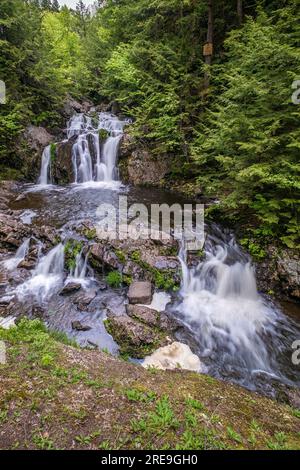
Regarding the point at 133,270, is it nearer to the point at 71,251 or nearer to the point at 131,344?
Answer: the point at 71,251

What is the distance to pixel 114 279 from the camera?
679cm

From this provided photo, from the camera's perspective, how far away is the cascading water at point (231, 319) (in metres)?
5.00

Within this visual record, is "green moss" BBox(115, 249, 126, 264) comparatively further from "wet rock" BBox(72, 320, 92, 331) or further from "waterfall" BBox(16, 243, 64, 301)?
"wet rock" BBox(72, 320, 92, 331)

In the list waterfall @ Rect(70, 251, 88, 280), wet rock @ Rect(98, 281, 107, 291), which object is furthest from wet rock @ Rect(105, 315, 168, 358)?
waterfall @ Rect(70, 251, 88, 280)

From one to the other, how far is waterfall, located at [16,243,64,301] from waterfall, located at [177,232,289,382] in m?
3.24

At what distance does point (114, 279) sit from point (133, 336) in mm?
1930

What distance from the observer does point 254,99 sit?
715 cm

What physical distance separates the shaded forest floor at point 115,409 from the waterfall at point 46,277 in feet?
8.74

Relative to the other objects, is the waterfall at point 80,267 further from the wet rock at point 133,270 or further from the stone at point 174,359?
the stone at point 174,359

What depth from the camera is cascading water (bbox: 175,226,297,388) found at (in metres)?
5.00

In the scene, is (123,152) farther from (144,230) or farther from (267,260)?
(267,260)

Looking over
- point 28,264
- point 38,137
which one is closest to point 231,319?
point 28,264

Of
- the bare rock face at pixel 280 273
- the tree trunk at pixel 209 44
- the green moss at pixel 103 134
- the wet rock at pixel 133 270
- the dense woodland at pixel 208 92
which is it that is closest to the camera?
the bare rock face at pixel 280 273

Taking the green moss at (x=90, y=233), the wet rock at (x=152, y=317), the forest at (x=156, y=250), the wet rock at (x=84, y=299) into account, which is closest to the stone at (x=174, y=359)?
the forest at (x=156, y=250)
